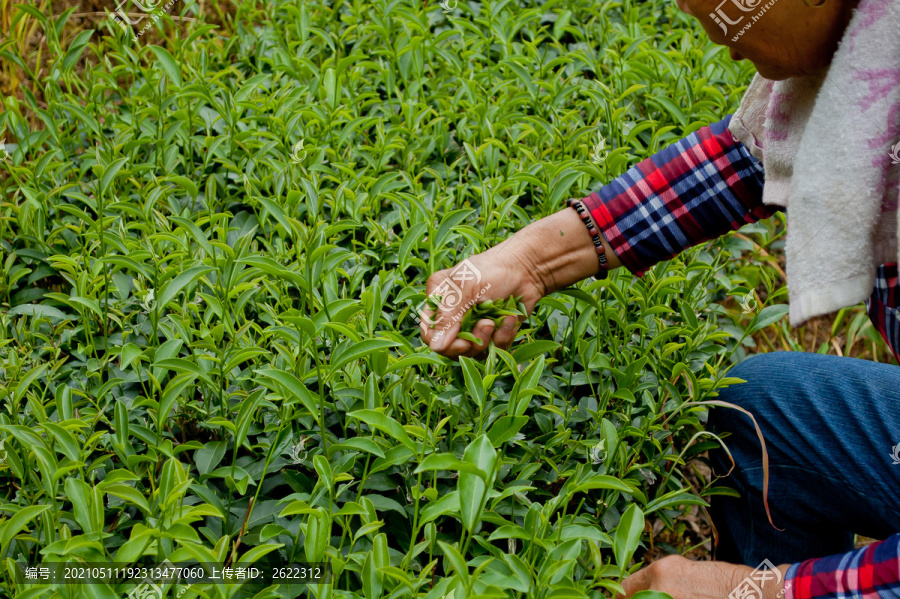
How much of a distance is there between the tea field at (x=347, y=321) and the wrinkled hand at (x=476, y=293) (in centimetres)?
4

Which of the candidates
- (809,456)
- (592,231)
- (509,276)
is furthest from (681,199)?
(809,456)

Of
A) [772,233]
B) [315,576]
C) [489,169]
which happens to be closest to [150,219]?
[489,169]

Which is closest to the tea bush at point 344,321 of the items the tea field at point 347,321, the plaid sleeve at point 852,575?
the tea field at point 347,321

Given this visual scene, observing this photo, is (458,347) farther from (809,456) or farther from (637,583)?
(809,456)

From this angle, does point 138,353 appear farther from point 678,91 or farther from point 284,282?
point 678,91

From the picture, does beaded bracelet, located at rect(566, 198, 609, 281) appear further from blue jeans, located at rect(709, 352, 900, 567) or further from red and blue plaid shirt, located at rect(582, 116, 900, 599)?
blue jeans, located at rect(709, 352, 900, 567)

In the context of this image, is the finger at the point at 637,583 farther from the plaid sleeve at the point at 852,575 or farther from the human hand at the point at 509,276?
the human hand at the point at 509,276

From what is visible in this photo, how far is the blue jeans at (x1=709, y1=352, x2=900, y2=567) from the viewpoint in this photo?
50.7 inches

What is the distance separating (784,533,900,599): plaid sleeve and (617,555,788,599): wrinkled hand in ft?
0.08

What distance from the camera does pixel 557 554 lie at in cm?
105

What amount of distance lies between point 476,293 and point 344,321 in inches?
8.2

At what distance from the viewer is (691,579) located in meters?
1.11

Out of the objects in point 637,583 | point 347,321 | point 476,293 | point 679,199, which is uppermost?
point 679,199

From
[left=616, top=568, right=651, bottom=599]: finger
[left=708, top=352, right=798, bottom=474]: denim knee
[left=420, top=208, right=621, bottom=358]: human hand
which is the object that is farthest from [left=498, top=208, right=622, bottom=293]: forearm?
[left=616, top=568, right=651, bottom=599]: finger
